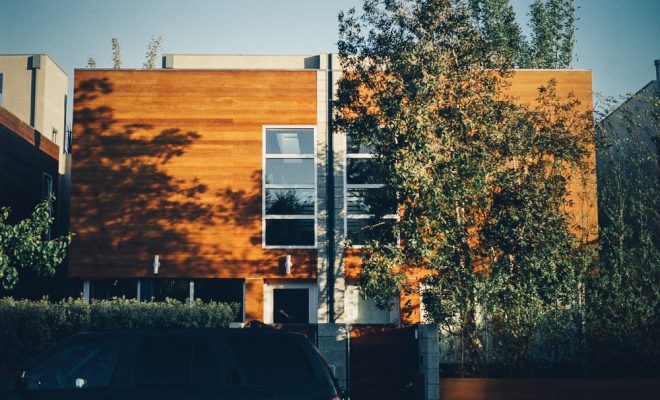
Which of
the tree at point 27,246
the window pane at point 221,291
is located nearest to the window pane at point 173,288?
Answer: the window pane at point 221,291

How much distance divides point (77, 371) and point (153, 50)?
109ft

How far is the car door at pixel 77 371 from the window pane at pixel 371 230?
24.2 feet

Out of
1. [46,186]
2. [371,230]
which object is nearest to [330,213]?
[371,230]

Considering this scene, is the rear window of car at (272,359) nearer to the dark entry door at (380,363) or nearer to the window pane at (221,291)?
the dark entry door at (380,363)

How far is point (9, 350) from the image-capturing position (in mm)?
13438

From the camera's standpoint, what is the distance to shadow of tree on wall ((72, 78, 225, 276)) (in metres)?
19.2

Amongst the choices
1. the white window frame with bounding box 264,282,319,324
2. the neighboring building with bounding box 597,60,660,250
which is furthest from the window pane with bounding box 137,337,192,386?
the white window frame with bounding box 264,282,319,324

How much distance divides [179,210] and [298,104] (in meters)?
4.14

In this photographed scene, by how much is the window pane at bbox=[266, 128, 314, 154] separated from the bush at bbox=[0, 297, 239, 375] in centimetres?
521

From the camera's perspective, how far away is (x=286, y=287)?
65.1 feet

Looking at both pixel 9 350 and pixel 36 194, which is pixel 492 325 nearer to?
pixel 9 350

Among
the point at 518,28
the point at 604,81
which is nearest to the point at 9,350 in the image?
the point at 604,81

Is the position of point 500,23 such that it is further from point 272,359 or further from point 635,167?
point 272,359

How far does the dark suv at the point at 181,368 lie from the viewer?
26.2 ft
